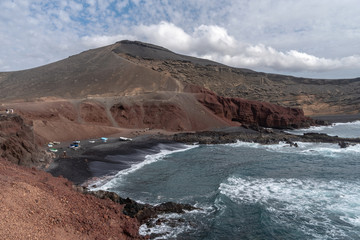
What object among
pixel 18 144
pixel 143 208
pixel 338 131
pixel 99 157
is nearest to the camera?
pixel 143 208

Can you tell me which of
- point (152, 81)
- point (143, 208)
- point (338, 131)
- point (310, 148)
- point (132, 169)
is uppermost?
point (152, 81)

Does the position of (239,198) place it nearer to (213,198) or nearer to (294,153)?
(213,198)

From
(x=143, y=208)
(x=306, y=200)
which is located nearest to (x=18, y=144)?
(x=143, y=208)

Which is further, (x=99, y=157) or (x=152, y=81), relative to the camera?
(x=152, y=81)

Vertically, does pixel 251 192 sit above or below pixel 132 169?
below

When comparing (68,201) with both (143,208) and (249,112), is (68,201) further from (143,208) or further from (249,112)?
(249,112)

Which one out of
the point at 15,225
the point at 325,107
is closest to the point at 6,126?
the point at 15,225

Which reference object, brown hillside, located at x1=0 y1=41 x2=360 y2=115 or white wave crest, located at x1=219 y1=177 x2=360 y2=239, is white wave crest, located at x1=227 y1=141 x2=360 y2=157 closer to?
white wave crest, located at x1=219 y1=177 x2=360 y2=239

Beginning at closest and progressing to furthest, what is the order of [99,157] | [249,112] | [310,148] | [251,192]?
[251,192]
[99,157]
[310,148]
[249,112]

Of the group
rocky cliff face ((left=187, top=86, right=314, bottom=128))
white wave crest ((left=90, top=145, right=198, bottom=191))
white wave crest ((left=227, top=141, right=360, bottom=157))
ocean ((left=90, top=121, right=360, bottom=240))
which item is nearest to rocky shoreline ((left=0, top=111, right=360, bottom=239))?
ocean ((left=90, top=121, right=360, bottom=240))
